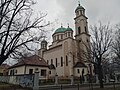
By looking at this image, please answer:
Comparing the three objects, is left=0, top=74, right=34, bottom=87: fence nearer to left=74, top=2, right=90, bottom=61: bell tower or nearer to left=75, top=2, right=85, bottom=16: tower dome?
left=74, top=2, right=90, bottom=61: bell tower

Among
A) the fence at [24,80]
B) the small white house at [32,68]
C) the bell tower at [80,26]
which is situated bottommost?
the fence at [24,80]

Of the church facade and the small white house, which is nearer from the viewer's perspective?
the small white house

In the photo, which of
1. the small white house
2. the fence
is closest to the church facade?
the small white house

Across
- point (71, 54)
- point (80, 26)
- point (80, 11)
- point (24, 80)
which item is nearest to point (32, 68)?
point (71, 54)

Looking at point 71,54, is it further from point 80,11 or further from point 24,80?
point 24,80

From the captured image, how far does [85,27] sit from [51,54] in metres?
16.6

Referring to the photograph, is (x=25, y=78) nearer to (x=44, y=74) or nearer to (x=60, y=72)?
(x=44, y=74)

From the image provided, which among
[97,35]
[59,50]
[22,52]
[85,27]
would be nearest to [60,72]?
[59,50]

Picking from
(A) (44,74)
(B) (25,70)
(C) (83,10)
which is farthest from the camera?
(C) (83,10)

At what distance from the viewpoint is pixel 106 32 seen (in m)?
25.8

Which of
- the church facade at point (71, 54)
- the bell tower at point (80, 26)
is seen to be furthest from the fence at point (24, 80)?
the bell tower at point (80, 26)

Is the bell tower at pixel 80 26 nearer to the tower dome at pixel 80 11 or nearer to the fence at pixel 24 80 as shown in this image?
the tower dome at pixel 80 11

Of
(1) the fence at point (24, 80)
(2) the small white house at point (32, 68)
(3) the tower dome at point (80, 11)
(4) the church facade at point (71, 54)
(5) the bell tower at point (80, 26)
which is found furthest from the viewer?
(3) the tower dome at point (80, 11)

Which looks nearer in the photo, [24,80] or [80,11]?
[24,80]
